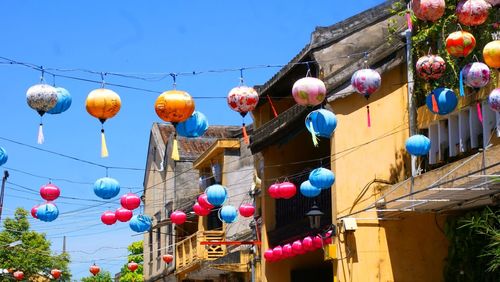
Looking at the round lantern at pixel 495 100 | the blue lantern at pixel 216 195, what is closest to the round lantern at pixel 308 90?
the round lantern at pixel 495 100

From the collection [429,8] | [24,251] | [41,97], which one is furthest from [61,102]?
[24,251]

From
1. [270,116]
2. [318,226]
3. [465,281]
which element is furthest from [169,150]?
[465,281]

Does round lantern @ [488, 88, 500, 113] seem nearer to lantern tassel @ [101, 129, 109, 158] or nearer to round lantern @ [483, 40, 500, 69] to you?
round lantern @ [483, 40, 500, 69]

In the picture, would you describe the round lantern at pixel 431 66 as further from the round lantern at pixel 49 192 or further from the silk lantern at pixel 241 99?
the round lantern at pixel 49 192

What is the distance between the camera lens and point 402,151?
68.8 feet

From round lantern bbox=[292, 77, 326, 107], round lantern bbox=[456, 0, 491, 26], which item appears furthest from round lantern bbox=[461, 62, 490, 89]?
round lantern bbox=[292, 77, 326, 107]

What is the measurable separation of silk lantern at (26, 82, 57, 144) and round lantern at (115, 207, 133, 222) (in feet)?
30.3

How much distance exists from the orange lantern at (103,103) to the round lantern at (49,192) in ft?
24.2

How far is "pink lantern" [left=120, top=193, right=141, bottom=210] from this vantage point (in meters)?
23.0

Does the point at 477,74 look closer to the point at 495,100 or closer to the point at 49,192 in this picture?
the point at 495,100

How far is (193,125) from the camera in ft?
50.4

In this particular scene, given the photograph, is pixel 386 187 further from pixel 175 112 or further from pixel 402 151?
pixel 175 112

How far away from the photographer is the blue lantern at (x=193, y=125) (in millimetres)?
15336

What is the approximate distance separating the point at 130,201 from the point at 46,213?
2278 mm
